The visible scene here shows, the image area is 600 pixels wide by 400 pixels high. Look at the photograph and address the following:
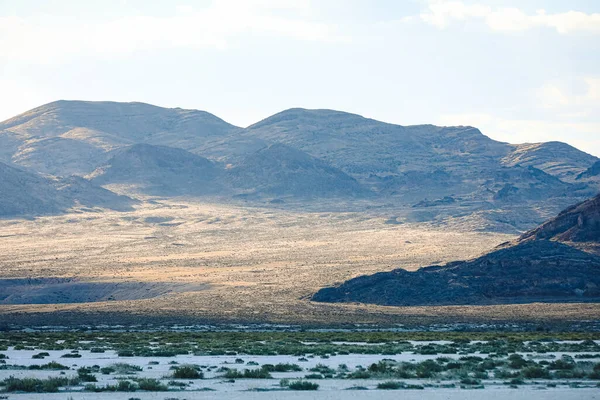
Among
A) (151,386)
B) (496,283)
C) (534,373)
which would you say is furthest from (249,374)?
(496,283)

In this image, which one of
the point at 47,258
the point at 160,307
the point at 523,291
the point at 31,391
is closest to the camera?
the point at 31,391

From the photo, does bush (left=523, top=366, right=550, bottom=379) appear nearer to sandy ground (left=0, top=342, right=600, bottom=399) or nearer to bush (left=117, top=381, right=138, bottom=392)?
sandy ground (left=0, top=342, right=600, bottom=399)

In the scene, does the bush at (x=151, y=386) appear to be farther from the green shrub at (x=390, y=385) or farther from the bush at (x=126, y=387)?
the green shrub at (x=390, y=385)

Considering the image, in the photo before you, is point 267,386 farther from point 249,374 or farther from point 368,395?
point 368,395

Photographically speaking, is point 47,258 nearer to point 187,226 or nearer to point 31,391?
point 187,226

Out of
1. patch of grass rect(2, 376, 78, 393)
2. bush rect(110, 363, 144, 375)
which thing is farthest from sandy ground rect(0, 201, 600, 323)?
patch of grass rect(2, 376, 78, 393)

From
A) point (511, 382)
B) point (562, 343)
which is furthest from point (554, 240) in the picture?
point (511, 382)

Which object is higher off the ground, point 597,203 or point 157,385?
point 597,203

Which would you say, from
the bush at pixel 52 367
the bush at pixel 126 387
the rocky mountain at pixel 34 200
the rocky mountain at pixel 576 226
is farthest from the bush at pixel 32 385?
the rocky mountain at pixel 34 200
